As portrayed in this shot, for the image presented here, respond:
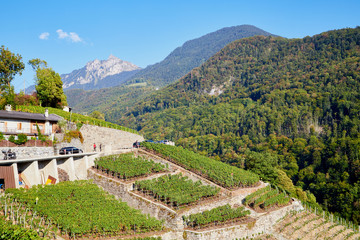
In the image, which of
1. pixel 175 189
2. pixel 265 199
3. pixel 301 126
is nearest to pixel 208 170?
pixel 175 189

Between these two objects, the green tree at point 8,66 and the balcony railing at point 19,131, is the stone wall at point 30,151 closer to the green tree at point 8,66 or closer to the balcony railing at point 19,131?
the balcony railing at point 19,131

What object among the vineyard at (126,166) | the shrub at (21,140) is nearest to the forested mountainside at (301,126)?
the vineyard at (126,166)

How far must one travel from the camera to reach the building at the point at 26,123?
30.0 m

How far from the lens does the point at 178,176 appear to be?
31828mm

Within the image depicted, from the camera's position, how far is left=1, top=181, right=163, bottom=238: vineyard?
1977cm

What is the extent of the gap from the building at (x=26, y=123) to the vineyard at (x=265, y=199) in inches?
900

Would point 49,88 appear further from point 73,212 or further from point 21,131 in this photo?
point 73,212

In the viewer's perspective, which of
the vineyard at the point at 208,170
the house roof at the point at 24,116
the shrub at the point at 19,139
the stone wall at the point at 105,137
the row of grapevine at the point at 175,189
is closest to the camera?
the row of grapevine at the point at 175,189

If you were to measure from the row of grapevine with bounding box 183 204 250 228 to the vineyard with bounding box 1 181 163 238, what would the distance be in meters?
2.73

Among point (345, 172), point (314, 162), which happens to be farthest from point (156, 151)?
point (314, 162)

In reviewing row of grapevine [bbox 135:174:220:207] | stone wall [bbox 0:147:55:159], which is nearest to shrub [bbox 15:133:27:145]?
stone wall [bbox 0:147:55:159]

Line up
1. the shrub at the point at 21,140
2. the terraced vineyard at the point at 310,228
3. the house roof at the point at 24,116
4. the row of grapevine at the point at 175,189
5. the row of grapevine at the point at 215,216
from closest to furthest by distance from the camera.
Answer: the row of grapevine at the point at 215,216 → the row of grapevine at the point at 175,189 → the shrub at the point at 21,140 → the terraced vineyard at the point at 310,228 → the house roof at the point at 24,116

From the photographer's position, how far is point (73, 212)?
22109mm

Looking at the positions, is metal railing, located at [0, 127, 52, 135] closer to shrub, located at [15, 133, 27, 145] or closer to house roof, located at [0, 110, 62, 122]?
house roof, located at [0, 110, 62, 122]
